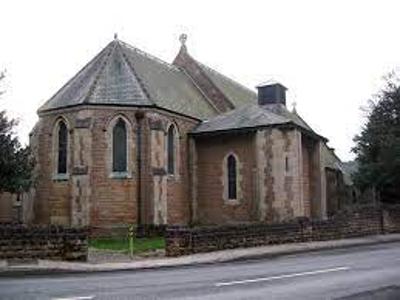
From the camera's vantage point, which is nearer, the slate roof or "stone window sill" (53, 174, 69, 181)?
"stone window sill" (53, 174, 69, 181)

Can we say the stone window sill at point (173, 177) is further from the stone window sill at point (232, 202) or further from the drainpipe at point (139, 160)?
the stone window sill at point (232, 202)

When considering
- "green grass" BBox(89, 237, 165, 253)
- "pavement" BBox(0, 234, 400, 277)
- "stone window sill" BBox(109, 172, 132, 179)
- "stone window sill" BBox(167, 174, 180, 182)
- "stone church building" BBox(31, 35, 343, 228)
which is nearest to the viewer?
"pavement" BBox(0, 234, 400, 277)

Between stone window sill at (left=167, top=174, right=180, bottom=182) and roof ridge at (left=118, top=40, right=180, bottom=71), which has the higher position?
roof ridge at (left=118, top=40, right=180, bottom=71)

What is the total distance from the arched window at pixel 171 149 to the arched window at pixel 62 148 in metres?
5.05

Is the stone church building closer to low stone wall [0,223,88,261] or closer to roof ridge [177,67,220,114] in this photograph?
roof ridge [177,67,220,114]

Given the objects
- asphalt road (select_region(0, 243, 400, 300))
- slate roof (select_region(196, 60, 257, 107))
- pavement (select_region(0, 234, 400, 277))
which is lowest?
asphalt road (select_region(0, 243, 400, 300))

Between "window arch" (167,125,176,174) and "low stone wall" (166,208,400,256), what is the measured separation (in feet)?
27.5

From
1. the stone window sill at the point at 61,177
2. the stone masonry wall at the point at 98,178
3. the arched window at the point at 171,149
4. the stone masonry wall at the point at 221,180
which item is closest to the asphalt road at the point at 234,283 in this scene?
the stone masonry wall at the point at 98,178

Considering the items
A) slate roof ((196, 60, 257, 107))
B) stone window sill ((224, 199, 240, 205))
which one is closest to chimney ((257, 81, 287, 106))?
slate roof ((196, 60, 257, 107))

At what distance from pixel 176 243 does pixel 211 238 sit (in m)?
1.72

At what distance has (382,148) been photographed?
35000 mm

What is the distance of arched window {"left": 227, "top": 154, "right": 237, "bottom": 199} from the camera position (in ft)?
107

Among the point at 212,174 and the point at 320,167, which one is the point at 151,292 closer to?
the point at 212,174

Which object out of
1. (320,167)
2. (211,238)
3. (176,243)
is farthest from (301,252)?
(320,167)
